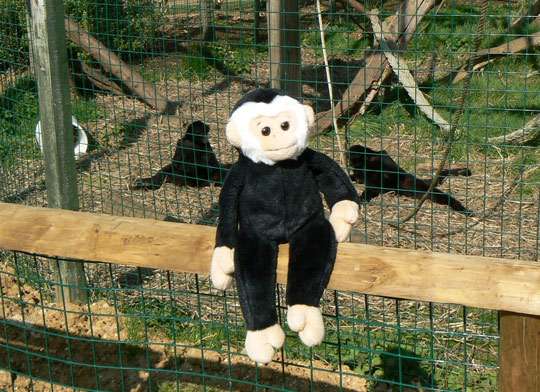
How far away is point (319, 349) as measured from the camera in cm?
411

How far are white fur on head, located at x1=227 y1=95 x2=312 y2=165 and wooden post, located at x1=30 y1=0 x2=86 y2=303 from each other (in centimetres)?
213

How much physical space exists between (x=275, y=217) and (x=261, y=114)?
33 cm

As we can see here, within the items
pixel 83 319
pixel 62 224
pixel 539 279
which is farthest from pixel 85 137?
pixel 539 279

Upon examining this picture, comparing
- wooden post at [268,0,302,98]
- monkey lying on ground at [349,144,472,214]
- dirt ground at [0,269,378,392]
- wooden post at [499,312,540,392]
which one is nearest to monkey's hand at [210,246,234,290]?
wooden post at [499,312,540,392]

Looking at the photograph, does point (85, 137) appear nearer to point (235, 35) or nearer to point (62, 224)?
point (235, 35)

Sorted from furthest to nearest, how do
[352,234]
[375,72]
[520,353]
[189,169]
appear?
[189,169], [375,72], [352,234], [520,353]

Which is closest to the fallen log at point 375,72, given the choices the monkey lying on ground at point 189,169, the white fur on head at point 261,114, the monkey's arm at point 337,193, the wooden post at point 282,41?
the monkey lying on ground at point 189,169

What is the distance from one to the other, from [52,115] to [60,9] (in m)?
0.60

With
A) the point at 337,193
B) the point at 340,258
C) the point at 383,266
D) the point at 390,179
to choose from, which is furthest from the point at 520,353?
the point at 390,179

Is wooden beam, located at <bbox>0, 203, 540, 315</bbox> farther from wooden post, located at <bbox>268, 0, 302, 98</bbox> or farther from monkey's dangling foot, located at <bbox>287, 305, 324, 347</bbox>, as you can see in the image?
wooden post, located at <bbox>268, 0, 302, 98</bbox>

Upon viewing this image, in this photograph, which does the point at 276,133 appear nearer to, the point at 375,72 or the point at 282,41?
the point at 282,41

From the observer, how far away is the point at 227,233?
2.19 meters

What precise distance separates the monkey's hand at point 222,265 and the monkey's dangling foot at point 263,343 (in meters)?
0.18

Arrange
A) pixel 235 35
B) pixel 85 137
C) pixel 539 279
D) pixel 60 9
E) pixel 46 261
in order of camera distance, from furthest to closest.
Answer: pixel 235 35 → pixel 85 137 → pixel 46 261 → pixel 60 9 → pixel 539 279
